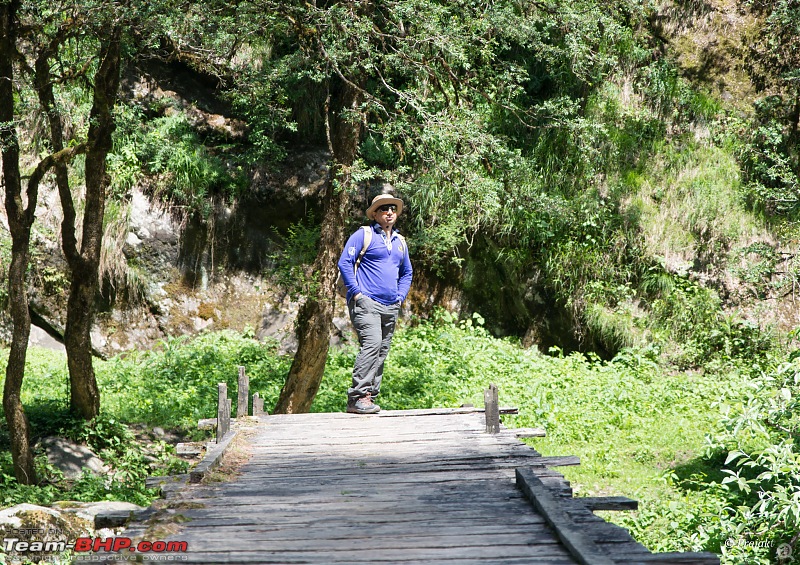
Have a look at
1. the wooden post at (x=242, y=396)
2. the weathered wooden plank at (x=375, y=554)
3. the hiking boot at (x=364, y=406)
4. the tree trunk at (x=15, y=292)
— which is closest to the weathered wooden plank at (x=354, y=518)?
the weathered wooden plank at (x=375, y=554)

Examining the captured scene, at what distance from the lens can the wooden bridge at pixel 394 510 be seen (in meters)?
3.97

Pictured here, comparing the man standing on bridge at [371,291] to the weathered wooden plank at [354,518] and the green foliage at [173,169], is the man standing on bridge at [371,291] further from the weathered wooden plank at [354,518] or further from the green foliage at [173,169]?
the green foliage at [173,169]

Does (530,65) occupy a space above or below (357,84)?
above

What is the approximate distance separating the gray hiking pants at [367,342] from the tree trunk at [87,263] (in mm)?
4724

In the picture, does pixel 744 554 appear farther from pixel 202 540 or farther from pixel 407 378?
pixel 407 378

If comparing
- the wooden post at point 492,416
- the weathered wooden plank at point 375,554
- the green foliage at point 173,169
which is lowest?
the wooden post at point 492,416

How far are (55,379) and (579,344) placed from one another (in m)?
9.67

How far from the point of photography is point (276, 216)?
636 inches

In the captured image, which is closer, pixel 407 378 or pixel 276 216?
pixel 407 378

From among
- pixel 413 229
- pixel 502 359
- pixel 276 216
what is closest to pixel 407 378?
pixel 502 359

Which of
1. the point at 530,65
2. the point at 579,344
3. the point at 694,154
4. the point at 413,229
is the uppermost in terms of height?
the point at 530,65

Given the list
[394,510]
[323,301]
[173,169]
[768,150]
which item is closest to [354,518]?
[394,510]

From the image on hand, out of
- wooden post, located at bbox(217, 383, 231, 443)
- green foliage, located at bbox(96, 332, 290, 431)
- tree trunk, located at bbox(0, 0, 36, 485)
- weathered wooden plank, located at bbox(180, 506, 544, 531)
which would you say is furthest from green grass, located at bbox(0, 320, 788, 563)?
weathered wooden plank, located at bbox(180, 506, 544, 531)

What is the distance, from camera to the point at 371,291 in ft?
28.3
